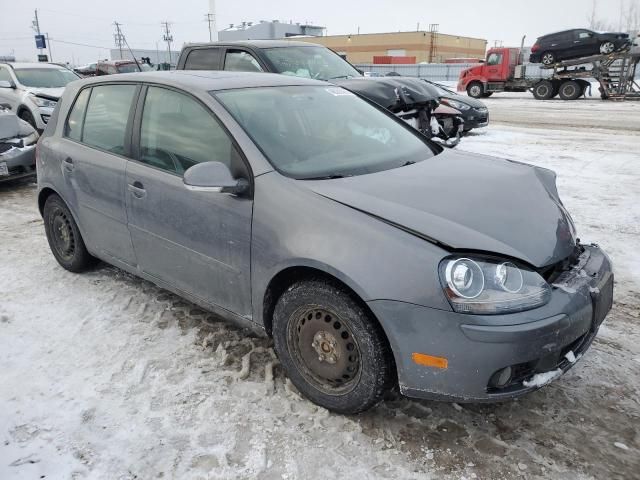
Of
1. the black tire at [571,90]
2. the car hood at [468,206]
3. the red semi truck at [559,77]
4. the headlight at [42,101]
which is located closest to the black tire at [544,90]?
the red semi truck at [559,77]

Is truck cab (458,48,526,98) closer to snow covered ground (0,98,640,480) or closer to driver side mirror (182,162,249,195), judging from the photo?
snow covered ground (0,98,640,480)

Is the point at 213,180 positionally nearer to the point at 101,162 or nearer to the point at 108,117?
the point at 101,162

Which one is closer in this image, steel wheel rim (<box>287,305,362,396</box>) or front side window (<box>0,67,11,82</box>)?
steel wheel rim (<box>287,305,362,396</box>)

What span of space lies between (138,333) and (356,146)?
1872 mm

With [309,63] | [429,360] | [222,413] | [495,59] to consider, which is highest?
[495,59]

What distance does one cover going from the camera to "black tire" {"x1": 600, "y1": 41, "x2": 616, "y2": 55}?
21.5m

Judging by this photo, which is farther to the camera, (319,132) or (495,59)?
(495,59)

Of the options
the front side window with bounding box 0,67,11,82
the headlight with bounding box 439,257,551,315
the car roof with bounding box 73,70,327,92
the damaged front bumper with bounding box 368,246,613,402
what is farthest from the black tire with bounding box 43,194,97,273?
the front side window with bounding box 0,67,11,82

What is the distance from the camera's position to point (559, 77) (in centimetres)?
2267

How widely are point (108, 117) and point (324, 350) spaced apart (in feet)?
7.88

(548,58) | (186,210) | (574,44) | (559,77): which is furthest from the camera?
(548,58)

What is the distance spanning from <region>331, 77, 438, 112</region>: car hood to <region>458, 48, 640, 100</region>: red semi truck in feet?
59.0

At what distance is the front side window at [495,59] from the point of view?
24212mm

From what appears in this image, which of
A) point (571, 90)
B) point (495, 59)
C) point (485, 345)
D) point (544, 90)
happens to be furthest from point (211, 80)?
point (495, 59)
